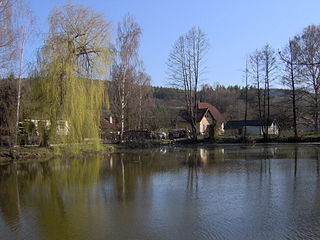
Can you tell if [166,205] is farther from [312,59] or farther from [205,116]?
[205,116]

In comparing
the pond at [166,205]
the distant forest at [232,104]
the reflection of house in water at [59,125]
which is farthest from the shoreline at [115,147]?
the pond at [166,205]

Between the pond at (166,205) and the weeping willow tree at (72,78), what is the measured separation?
25.1ft

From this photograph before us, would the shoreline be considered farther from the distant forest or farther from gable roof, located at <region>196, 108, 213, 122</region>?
gable roof, located at <region>196, 108, 213, 122</region>

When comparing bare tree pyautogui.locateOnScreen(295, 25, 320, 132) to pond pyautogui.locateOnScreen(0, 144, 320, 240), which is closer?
pond pyautogui.locateOnScreen(0, 144, 320, 240)

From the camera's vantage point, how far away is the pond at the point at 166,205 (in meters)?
6.73

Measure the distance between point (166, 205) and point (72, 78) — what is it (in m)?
15.3

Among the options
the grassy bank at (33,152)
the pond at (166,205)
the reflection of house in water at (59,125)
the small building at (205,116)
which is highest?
the small building at (205,116)

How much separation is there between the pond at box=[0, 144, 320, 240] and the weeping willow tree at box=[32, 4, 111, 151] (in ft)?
25.1

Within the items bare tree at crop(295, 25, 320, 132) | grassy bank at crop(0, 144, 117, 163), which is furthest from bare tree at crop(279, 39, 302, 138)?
grassy bank at crop(0, 144, 117, 163)

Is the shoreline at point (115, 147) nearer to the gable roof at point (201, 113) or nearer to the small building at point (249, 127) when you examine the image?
the small building at point (249, 127)

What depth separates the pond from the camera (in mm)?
6731

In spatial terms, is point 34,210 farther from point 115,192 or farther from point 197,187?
point 197,187

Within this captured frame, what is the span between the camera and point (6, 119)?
24641mm

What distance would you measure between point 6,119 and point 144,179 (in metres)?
15.1
